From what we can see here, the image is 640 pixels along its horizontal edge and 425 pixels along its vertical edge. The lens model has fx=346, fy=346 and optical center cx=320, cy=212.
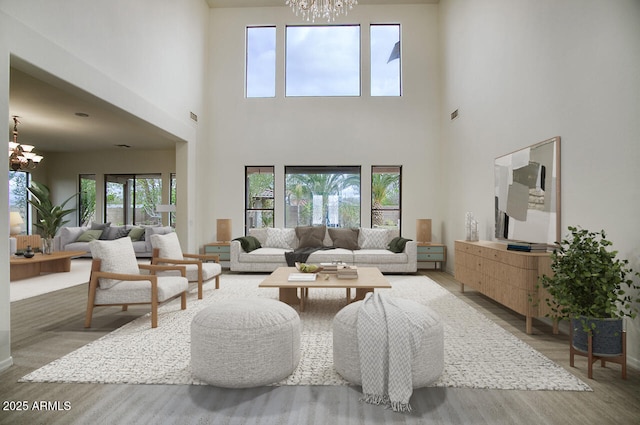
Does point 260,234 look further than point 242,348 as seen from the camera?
A: Yes

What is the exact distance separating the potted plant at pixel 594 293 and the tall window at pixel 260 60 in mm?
6981

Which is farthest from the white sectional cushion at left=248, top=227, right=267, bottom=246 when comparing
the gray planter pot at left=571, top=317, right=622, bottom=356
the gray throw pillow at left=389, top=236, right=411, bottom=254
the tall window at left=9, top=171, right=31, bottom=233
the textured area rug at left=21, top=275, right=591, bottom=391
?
the tall window at left=9, top=171, right=31, bottom=233

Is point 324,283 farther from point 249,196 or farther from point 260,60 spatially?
point 260,60

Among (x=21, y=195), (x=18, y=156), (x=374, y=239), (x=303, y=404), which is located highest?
(x=18, y=156)

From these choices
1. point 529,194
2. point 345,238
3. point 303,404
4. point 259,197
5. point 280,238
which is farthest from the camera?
point 259,197

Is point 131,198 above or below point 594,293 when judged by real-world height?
above

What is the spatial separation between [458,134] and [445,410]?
5.68 metres

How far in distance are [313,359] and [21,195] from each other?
37.7ft

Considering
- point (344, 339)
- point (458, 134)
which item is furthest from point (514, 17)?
point (344, 339)

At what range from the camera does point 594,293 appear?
2.54 meters

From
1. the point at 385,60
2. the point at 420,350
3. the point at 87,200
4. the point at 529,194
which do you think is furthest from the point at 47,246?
the point at 529,194

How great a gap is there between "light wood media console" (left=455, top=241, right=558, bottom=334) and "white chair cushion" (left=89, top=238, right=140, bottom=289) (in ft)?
13.2

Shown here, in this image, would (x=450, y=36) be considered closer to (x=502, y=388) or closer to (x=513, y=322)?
(x=513, y=322)

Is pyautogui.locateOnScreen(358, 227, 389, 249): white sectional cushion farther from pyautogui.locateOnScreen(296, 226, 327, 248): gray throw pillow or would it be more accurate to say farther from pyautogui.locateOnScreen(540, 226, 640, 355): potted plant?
pyautogui.locateOnScreen(540, 226, 640, 355): potted plant
